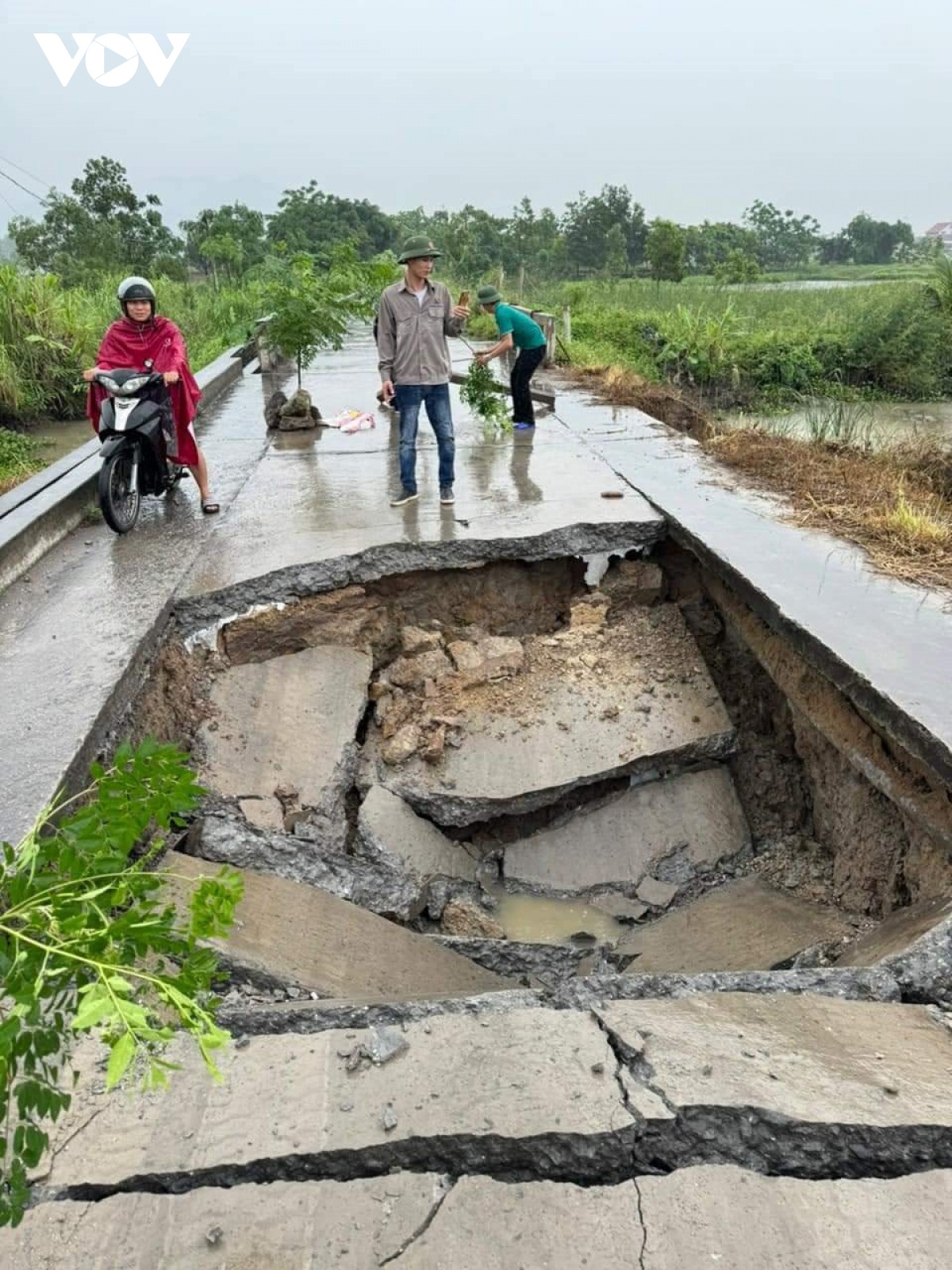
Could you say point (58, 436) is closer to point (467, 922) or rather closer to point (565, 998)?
point (467, 922)

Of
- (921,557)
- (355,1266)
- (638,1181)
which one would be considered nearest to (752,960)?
(638,1181)

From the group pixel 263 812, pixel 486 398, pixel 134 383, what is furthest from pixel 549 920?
pixel 486 398

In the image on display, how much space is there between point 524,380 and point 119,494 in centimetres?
413

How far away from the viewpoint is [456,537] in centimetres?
514

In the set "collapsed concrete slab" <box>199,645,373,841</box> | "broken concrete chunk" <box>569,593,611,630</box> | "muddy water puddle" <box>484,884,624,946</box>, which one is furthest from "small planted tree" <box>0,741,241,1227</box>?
"broken concrete chunk" <box>569,593,611,630</box>

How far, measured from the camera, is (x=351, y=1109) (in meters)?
1.84

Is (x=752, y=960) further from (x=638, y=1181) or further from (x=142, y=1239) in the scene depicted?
(x=142, y=1239)

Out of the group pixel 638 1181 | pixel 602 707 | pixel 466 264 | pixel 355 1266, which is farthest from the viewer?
pixel 466 264

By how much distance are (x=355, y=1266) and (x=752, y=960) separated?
1996 millimetres

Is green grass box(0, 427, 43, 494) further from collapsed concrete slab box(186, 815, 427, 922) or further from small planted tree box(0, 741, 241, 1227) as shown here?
small planted tree box(0, 741, 241, 1227)

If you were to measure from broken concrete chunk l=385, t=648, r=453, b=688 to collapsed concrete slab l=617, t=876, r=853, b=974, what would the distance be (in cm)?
174

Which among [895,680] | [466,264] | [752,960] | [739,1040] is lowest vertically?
[752,960]

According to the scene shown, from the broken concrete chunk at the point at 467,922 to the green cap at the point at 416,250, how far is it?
3.72 m

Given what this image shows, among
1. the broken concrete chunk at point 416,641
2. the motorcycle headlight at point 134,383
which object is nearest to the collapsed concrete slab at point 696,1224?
the broken concrete chunk at point 416,641
